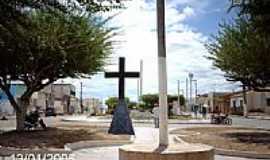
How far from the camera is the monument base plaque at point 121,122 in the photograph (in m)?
25.7

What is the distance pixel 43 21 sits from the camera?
2134 cm

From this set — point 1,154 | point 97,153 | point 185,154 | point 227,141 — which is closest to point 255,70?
point 227,141

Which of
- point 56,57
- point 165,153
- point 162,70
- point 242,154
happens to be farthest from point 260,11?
point 56,57

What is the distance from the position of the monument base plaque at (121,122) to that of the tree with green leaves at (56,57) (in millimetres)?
2523

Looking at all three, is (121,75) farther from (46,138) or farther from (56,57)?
(46,138)

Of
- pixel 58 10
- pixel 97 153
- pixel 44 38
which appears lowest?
pixel 97 153

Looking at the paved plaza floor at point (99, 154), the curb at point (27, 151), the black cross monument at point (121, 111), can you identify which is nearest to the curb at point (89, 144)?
the paved plaza floor at point (99, 154)

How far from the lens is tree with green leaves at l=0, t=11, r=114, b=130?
21.7m

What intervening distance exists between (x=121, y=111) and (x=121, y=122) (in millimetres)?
620

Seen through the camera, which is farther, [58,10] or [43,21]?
[43,21]

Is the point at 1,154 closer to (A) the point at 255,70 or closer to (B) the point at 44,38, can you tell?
(B) the point at 44,38

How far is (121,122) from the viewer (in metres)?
26.0

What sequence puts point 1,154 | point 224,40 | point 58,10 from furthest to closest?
point 224,40, point 1,154, point 58,10

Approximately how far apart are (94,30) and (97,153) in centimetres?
849
